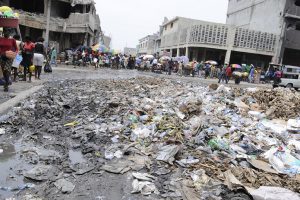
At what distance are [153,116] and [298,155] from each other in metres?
3.13

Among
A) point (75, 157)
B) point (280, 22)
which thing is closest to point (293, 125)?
point (75, 157)

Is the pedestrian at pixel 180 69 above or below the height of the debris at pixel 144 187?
above

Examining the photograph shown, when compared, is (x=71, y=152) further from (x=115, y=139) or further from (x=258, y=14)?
(x=258, y=14)

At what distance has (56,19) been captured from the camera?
29016 millimetres

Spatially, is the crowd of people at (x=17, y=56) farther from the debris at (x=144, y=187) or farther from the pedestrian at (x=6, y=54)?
the debris at (x=144, y=187)

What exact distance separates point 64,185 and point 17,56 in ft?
23.9

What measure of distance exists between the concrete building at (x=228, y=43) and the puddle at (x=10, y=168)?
3071 centimetres

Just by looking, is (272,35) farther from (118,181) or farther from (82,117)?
(118,181)

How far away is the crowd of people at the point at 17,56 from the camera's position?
26.8 ft

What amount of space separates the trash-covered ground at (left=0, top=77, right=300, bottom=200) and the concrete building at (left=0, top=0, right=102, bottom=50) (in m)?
21.6

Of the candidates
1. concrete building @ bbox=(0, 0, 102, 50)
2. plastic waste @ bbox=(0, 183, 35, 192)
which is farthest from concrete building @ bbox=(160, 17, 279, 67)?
plastic waste @ bbox=(0, 183, 35, 192)

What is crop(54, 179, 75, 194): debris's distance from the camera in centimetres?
372

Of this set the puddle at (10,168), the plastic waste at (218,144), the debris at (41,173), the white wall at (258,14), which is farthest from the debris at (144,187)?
the white wall at (258,14)

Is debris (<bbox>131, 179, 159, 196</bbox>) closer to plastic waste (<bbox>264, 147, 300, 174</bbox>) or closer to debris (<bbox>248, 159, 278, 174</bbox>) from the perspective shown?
debris (<bbox>248, 159, 278, 174</bbox>)
